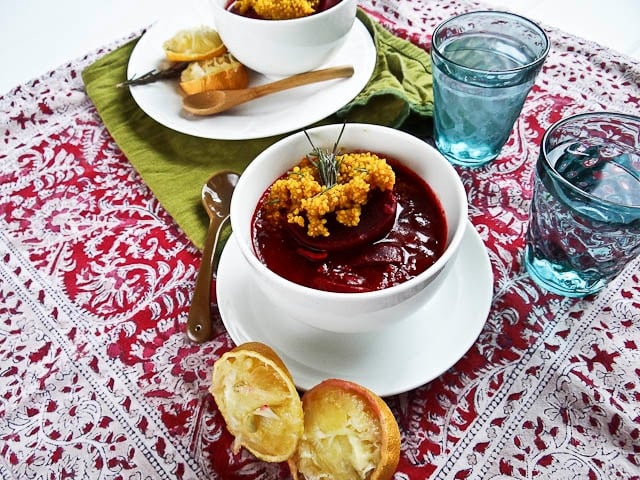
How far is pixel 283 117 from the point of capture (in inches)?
48.6

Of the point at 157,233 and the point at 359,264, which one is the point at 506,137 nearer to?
the point at 359,264

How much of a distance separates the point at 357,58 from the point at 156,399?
35.1 inches

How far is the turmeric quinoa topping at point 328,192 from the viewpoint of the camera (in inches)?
33.0

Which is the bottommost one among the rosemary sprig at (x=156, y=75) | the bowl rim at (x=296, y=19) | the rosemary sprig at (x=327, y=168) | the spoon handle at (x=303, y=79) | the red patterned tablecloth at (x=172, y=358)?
the red patterned tablecloth at (x=172, y=358)

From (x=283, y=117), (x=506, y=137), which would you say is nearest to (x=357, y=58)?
(x=283, y=117)

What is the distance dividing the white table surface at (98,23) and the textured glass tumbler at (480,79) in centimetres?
52

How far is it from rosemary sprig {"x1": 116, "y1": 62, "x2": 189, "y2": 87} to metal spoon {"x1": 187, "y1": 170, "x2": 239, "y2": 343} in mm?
326

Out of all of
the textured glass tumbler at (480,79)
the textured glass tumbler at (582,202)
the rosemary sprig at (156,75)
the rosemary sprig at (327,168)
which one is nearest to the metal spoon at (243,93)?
Result: the rosemary sprig at (156,75)

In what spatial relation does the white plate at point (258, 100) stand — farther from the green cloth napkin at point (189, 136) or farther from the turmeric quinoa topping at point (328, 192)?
the turmeric quinoa topping at point (328, 192)

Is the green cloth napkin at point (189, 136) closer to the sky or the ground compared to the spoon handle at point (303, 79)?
closer to the ground

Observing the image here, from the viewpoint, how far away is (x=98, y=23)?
1787mm

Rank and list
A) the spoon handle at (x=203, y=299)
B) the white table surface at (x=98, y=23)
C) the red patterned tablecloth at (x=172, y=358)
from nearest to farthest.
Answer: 1. the red patterned tablecloth at (x=172, y=358)
2. the spoon handle at (x=203, y=299)
3. the white table surface at (x=98, y=23)

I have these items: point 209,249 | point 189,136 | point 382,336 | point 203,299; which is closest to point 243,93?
point 189,136

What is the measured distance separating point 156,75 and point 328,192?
0.69 meters
